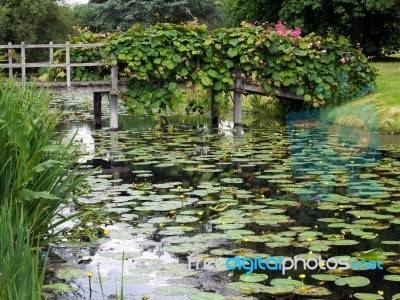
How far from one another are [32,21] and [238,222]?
46.0 meters

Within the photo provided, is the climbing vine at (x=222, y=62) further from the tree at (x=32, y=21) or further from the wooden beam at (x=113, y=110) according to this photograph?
the tree at (x=32, y=21)

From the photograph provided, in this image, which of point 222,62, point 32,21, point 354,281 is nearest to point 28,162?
point 354,281

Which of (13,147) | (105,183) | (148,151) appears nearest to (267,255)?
(13,147)

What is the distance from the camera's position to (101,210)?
777cm

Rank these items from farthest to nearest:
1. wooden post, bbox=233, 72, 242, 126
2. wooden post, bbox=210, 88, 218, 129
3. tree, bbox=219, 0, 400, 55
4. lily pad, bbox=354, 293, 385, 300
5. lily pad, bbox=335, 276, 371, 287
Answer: tree, bbox=219, 0, 400, 55
wooden post, bbox=210, 88, 218, 129
wooden post, bbox=233, 72, 242, 126
lily pad, bbox=335, 276, 371, 287
lily pad, bbox=354, 293, 385, 300

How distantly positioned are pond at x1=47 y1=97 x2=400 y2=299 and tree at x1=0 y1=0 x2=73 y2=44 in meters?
37.7

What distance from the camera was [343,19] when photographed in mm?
29688

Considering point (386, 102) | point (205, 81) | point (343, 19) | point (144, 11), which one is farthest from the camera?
point (144, 11)

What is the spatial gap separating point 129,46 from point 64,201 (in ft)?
36.4

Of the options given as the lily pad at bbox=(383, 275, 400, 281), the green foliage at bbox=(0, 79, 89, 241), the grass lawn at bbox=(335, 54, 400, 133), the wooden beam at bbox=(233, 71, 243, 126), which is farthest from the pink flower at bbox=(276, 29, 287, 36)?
the lily pad at bbox=(383, 275, 400, 281)

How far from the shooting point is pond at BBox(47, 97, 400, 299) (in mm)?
5445

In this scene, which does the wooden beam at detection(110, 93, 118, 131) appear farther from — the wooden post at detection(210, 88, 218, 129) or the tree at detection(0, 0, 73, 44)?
the tree at detection(0, 0, 73, 44)

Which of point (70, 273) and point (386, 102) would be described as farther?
point (386, 102)

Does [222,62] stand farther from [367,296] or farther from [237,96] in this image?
[367,296]
